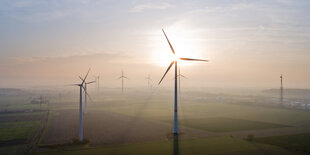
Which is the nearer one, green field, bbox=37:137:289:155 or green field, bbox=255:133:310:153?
green field, bbox=37:137:289:155

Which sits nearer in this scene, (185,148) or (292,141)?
(185,148)

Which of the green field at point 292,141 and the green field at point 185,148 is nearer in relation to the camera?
the green field at point 185,148

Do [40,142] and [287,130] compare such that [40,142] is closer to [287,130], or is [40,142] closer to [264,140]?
[264,140]

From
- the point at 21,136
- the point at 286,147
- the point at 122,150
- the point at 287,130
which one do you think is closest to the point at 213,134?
the point at 286,147

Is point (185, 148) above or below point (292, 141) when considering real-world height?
above
